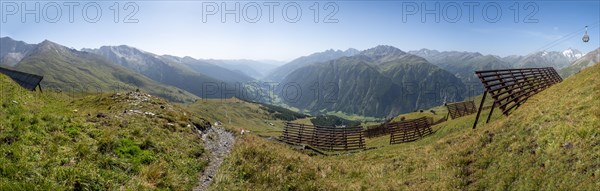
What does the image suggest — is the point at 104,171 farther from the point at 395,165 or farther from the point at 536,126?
the point at 536,126

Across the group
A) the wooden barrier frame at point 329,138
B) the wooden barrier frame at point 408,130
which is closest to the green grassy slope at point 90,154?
the wooden barrier frame at point 329,138

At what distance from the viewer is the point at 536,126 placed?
19109 mm

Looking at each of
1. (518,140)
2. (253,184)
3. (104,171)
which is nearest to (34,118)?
(104,171)

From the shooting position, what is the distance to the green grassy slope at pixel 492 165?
13914 millimetres

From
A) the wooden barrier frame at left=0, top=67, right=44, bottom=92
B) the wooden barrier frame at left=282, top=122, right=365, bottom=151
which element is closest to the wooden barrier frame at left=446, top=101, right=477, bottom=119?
the wooden barrier frame at left=282, top=122, right=365, bottom=151

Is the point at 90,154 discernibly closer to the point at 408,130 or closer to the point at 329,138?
the point at 329,138

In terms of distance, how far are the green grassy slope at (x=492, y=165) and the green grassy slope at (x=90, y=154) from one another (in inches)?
124

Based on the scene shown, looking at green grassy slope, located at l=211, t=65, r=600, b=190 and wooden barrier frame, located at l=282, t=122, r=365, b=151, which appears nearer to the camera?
green grassy slope, located at l=211, t=65, r=600, b=190

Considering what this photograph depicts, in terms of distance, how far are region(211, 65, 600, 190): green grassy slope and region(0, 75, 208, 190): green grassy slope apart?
315 centimetres

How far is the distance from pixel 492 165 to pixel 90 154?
66.9ft

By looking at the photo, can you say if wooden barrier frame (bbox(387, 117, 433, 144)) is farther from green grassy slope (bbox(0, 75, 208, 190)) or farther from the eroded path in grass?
green grassy slope (bbox(0, 75, 208, 190))

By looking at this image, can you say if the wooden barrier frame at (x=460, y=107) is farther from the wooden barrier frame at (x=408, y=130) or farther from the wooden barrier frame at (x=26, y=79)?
the wooden barrier frame at (x=26, y=79)

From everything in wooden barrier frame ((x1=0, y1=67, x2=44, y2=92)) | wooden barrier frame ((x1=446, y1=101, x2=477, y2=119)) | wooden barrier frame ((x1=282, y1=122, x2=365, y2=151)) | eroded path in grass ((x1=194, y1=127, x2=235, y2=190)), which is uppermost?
wooden barrier frame ((x1=0, y1=67, x2=44, y2=92))

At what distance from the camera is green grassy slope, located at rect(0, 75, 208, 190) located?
12148 mm
